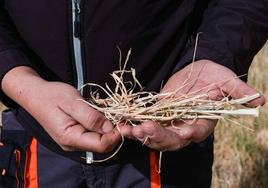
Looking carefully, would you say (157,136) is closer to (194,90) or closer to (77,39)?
(194,90)

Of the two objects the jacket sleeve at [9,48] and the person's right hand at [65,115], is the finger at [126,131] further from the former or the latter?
the jacket sleeve at [9,48]

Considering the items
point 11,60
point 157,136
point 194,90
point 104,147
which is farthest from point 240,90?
point 11,60

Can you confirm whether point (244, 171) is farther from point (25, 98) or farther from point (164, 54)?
point (25, 98)

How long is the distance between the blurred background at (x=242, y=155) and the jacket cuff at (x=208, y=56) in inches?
54.9

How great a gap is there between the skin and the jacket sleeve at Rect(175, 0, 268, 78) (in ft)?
0.14

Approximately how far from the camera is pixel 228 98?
5.94ft

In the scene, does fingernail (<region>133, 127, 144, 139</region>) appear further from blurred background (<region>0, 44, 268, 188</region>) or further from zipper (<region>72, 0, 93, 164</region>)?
blurred background (<region>0, 44, 268, 188</region>)

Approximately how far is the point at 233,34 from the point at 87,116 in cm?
51

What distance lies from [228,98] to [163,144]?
26 cm

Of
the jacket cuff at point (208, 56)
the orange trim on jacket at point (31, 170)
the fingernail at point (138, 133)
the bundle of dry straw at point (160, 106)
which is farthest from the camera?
the orange trim on jacket at point (31, 170)

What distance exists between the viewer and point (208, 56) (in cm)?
186

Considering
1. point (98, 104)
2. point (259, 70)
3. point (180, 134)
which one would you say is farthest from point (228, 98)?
point (259, 70)

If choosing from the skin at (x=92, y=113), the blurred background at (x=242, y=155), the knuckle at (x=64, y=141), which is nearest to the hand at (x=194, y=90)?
the skin at (x=92, y=113)

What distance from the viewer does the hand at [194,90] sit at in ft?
5.28
